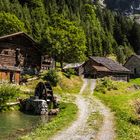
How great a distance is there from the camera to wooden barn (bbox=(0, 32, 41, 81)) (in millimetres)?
77562

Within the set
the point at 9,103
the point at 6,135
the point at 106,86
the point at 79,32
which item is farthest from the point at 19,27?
the point at 6,135

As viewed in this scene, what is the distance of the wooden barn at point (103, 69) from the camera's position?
99762 millimetres

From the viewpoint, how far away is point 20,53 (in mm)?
80188

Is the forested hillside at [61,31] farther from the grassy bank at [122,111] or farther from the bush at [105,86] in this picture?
the grassy bank at [122,111]

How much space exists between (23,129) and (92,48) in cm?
12394

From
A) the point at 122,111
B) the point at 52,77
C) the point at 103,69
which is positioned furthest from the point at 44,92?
the point at 103,69

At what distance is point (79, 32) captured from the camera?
315ft

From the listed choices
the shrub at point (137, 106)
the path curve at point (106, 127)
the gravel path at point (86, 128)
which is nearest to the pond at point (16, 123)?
the gravel path at point (86, 128)

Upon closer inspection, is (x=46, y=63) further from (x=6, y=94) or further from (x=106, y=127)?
(x=106, y=127)

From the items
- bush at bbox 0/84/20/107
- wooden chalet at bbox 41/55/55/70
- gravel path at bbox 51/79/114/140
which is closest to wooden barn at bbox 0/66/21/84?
wooden chalet at bbox 41/55/55/70

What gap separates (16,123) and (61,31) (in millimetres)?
51810

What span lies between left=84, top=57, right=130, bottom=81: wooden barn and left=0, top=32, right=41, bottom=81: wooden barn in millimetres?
20504

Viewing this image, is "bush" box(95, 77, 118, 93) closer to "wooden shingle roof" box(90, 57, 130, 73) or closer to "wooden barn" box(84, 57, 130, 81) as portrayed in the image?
"wooden barn" box(84, 57, 130, 81)

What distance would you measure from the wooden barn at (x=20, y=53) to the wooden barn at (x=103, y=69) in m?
20.5
